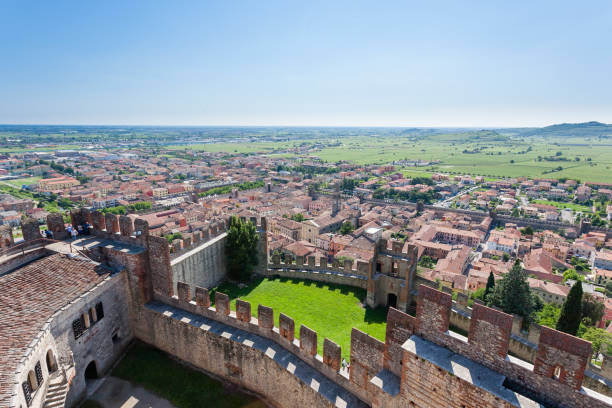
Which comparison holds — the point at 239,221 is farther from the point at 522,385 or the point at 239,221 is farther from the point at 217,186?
the point at 217,186

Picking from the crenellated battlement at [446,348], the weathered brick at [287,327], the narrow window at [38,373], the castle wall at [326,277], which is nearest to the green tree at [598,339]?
the castle wall at [326,277]

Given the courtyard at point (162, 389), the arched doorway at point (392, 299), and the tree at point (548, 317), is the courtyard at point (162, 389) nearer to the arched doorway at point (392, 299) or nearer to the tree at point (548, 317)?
the arched doorway at point (392, 299)

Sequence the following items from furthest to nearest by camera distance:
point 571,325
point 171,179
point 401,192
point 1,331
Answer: point 171,179, point 401,192, point 571,325, point 1,331

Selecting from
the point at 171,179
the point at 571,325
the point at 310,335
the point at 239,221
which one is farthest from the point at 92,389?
the point at 171,179

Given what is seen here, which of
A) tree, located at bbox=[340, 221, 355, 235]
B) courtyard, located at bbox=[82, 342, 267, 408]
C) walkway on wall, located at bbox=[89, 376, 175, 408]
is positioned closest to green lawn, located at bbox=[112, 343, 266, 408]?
courtyard, located at bbox=[82, 342, 267, 408]

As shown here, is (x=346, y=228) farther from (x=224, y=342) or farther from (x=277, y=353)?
(x=277, y=353)

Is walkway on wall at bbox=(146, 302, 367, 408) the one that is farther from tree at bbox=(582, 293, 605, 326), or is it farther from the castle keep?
tree at bbox=(582, 293, 605, 326)
